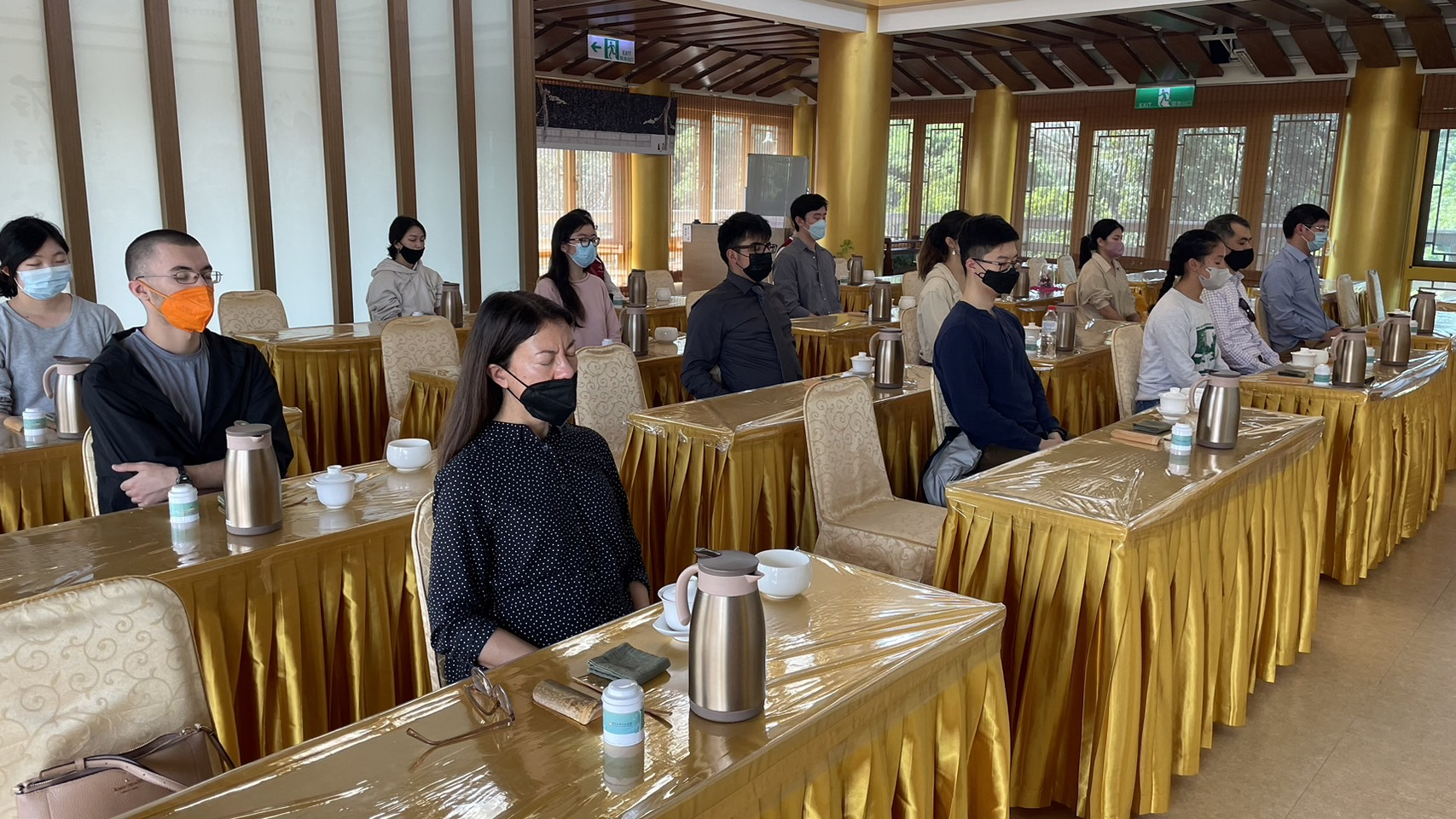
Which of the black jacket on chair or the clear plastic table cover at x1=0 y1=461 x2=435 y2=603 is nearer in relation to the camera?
the clear plastic table cover at x1=0 y1=461 x2=435 y2=603

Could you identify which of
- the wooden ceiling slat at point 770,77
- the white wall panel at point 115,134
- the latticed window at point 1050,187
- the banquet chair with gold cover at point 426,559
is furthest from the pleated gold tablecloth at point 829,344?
the wooden ceiling slat at point 770,77

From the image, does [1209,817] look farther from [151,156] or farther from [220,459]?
[151,156]

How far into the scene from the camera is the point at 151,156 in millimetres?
5969

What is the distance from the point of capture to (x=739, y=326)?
424cm

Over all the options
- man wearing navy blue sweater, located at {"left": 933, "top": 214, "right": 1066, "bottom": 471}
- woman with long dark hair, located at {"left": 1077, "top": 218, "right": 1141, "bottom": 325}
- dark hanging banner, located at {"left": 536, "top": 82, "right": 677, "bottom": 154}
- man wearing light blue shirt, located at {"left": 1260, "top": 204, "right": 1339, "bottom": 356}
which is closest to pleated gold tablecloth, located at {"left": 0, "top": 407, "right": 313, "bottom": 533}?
man wearing navy blue sweater, located at {"left": 933, "top": 214, "right": 1066, "bottom": 471}

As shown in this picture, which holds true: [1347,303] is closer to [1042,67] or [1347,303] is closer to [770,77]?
[1042,67]

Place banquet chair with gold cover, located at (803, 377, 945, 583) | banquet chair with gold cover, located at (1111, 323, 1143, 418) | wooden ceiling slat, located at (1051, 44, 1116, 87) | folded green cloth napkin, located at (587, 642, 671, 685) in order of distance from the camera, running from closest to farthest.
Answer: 1. folded green cloth napkin, located at (587, 642, 671, 685)
2. banquet chair with gold cover, located at (803, 377, 945, 583)
3. banquet chair with gold cover, located at (1111, 323, 1143, 418)
4. wooden ceiling slat, located at (1051, 44, 1116, 87)

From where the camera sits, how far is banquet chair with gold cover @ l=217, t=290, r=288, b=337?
5.48 metres

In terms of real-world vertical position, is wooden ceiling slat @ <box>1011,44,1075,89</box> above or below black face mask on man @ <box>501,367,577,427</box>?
above

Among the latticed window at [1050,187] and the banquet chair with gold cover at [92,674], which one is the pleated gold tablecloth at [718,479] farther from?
the latticed window at [1050,187]

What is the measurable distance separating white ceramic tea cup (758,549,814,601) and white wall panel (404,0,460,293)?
5.87 meters

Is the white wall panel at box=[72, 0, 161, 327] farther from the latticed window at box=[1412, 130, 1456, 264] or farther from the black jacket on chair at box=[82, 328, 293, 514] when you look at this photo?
the latticed window at box=[1412, 130, 1456, 264]

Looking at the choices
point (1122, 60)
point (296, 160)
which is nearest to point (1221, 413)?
point (296, 160)

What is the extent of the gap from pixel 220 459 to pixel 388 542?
69cm
